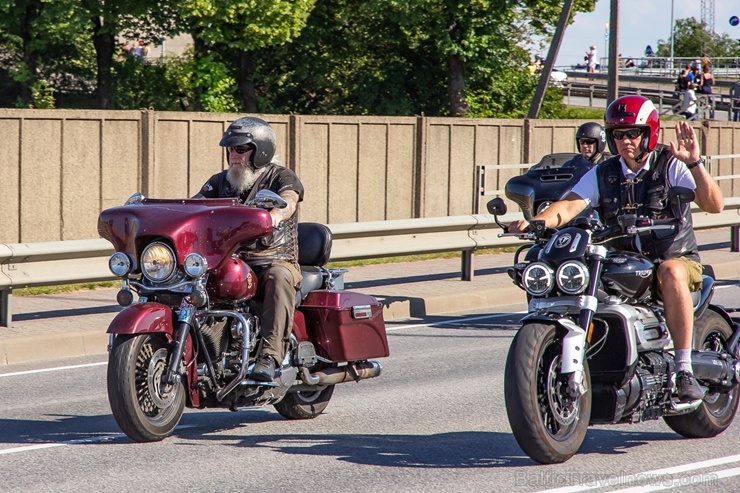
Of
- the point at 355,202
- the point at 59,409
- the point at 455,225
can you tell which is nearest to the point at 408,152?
the point at 355,202

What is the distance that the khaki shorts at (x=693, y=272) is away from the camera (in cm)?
670

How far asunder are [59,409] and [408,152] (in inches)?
471

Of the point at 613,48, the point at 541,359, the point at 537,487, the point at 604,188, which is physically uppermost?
the point at 613,48

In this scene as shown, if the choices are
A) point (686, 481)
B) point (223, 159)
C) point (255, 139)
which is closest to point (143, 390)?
point (255, 139)

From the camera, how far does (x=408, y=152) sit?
1958 centimetres

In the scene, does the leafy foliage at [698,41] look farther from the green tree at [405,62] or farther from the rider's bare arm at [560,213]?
the rider's bare arm at [560,213]

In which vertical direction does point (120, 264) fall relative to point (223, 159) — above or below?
below

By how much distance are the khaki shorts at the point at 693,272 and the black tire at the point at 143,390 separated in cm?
272

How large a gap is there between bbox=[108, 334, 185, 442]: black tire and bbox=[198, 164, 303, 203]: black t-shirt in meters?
1.17

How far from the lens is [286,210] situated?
7109 mm

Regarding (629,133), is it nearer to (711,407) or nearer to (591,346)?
(591,346)

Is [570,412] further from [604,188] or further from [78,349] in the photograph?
[78,349]

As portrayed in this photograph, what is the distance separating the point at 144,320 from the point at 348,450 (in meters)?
1.29

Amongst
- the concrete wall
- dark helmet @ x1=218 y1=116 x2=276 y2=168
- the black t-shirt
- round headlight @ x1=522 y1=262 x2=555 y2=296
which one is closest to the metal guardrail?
the concrete wall
